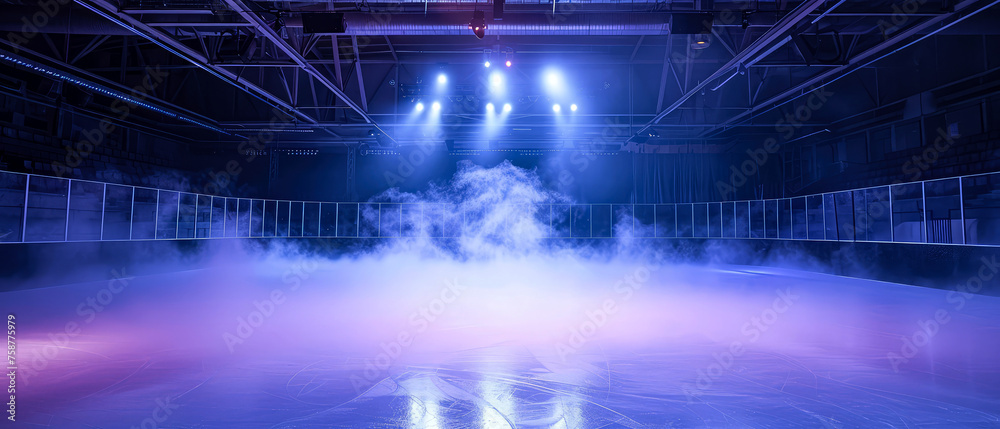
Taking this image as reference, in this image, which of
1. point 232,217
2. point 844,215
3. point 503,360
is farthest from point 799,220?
point 232,217

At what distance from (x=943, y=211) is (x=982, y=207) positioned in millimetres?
685

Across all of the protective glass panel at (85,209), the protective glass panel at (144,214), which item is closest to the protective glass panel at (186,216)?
the protective glass panel at (144,214)

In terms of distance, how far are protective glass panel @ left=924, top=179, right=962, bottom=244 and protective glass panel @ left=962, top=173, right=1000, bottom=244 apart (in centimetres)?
14

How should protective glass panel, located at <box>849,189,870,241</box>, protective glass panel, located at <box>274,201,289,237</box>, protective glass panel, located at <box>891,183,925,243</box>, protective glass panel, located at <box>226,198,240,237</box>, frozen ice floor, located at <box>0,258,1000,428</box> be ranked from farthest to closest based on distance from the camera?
protective glass panel, located at <box>274,201,289,237</box> → protective glass panel, located at <box>226,198,240,237</box> → protective glass panel, located at <box>849,189,870,241</box> → protective glass panel, located at <box>891,183,925,243</box> → frozen ice floor, located at <box>0,258,1000,428</box>

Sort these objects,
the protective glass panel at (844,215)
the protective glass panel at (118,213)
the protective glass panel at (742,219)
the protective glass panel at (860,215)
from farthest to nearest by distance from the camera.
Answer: the protective glass panel at (742,219) < the protective glass panel at (844,215) < the protective glass panel at (860,215) < the protective glass panel at (118,213)

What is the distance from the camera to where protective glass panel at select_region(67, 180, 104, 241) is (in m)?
8.93

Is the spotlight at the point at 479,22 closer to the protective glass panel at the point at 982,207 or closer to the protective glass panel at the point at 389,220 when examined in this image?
the protective glass panel at the point at 982,207

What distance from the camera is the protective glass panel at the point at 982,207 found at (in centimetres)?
799

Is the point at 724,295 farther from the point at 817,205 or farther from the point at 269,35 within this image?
the point at 269,35

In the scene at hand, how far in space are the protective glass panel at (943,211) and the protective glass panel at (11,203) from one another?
61.1ft

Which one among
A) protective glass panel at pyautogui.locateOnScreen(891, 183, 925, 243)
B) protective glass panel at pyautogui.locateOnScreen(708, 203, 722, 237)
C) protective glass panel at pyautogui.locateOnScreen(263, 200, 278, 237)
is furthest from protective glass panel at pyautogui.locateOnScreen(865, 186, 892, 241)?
protective glass panel at pyautogui.locateOnScreen(263, 200, 278, 237)

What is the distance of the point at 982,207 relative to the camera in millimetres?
8117

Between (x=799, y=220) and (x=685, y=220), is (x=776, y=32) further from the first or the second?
(x=685, y=220)

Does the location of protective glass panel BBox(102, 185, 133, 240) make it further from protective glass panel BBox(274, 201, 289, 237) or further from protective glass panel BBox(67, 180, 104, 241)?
protective glass panel BBox(274, 201, 289, 237)
